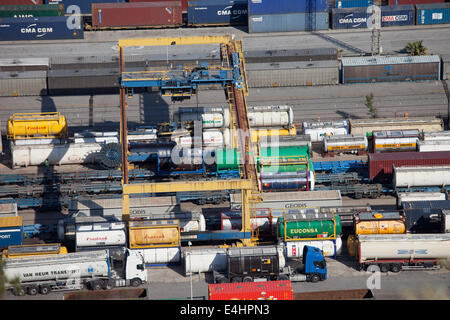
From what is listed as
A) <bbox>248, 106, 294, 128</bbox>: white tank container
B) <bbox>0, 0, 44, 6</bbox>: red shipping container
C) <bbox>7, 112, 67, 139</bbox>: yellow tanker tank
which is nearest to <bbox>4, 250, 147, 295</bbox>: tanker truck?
<bbox>7, 112, 67, 139</bbox>: yellow tanker tank

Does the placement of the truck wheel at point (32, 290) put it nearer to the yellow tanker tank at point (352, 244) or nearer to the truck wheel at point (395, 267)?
the yellow tanker tank at point (352, 244)

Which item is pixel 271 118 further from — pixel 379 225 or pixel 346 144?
pixel 379 225

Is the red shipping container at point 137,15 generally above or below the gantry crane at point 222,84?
above

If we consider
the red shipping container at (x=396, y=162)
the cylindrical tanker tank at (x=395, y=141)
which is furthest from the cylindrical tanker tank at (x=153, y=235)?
the cylindrical tanker tank at (x=395, y=141)

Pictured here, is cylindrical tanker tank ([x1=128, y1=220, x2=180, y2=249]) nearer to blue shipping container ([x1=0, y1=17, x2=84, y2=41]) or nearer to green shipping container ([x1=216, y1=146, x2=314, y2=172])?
green shipping container ([x1=216, y1=146, x2=314, y2=172])

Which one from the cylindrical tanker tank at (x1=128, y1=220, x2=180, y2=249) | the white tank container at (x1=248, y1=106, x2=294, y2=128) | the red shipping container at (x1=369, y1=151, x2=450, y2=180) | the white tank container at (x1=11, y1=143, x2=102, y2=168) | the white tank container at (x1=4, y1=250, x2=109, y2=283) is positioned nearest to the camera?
the white tank container at (x1=4, y1=250, x2=109, y2=283)

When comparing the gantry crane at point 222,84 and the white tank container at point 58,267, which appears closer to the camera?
the white tank container at point 58,267
